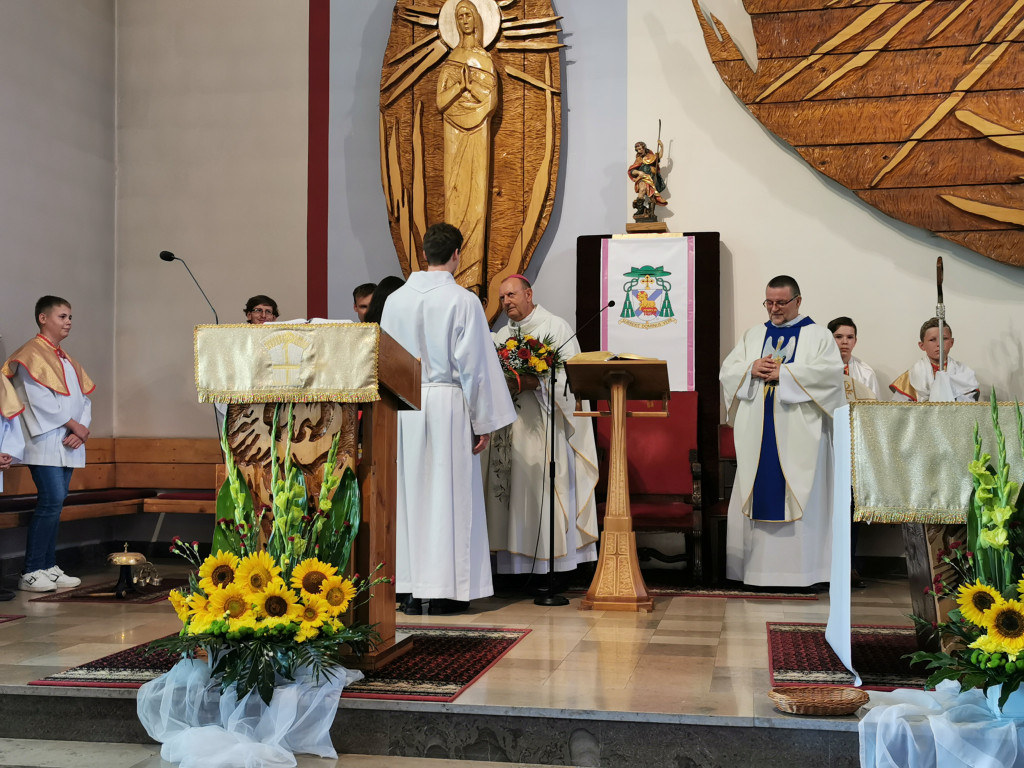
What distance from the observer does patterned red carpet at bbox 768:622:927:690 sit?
3.58 m

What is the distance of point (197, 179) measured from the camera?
27.0 feet

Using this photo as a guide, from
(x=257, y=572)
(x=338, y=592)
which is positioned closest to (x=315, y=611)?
(x=338, y=592)

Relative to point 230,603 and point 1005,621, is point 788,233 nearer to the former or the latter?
point 1005,621

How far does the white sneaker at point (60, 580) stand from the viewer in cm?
638

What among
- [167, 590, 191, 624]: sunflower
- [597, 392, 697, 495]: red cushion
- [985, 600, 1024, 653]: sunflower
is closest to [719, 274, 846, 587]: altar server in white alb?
[597, 392, 697, 495]: red cushion

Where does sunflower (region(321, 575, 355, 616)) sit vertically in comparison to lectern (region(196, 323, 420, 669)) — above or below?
below

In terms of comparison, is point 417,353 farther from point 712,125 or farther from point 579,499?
point 712,125

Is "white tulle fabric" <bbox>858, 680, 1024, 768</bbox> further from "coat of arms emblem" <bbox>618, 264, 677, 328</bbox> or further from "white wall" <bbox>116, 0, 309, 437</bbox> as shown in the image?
"white wall" <bbox>116, 0, 309, 437</bbox>

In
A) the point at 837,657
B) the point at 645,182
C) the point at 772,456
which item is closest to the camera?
the point at 837,657

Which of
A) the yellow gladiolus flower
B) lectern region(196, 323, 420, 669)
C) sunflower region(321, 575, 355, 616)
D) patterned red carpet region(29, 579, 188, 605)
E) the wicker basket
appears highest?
lectern region(196, 323, 420, 669)

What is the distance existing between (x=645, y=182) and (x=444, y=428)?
2.97 meters

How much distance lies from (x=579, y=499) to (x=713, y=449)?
1225 millimetres

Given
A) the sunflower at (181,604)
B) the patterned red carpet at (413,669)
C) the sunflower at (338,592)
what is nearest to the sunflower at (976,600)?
the patterned red carpet at (413,669)

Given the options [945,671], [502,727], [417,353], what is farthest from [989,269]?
[502,727]
